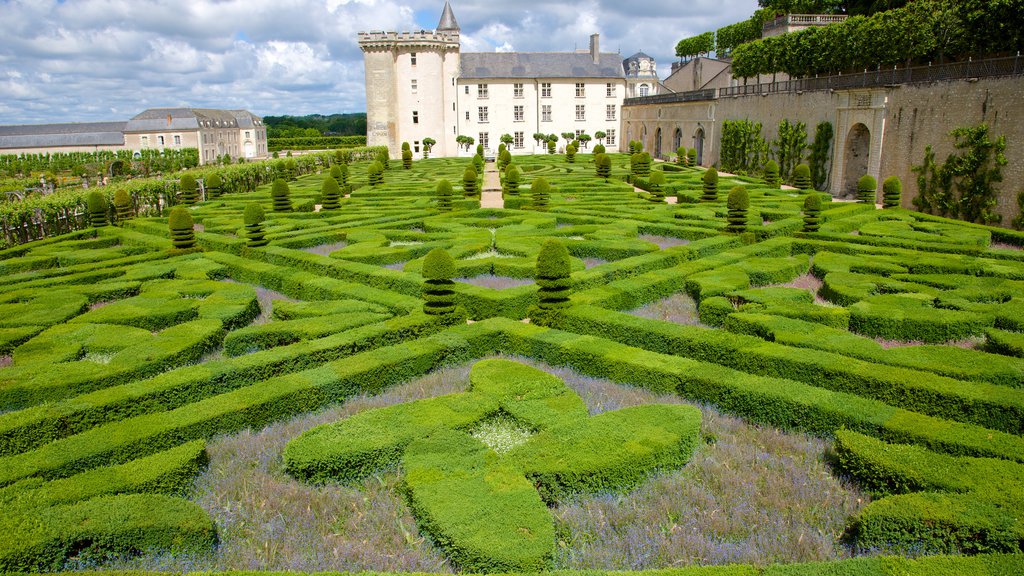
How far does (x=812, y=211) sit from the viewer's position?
18.4 metres

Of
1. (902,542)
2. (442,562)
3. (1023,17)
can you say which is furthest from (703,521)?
(1023,17)

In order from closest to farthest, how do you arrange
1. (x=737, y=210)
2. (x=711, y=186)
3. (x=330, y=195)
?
(x=737, y=210) < (x=711, y=186) < (x=330, y=195)

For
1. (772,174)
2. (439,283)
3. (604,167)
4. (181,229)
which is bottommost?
(439,283)

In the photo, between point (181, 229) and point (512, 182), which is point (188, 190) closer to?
point (181, 229)

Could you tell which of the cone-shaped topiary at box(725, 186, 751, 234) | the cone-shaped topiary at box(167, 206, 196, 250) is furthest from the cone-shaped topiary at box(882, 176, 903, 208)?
the cone-shaped topiary at box(167, 206, 196, 250)

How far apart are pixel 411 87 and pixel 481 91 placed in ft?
22.9

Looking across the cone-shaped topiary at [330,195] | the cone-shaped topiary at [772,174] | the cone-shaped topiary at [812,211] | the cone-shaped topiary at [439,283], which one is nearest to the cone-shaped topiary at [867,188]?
the cone-shaped topiary at [772,174]

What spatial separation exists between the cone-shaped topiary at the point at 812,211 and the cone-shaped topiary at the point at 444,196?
12174 mm

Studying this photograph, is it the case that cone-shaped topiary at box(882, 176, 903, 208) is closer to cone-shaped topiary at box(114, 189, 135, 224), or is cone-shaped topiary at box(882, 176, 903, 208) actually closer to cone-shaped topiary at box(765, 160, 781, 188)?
cone-shaped topiary at box(765, 160, 781, 188)

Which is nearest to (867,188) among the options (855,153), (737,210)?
(855,153)

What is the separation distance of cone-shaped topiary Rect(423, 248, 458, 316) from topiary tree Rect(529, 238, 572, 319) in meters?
1.57

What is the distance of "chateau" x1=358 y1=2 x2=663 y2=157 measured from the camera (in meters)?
57.5

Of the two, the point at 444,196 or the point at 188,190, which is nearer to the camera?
the point at 444,196

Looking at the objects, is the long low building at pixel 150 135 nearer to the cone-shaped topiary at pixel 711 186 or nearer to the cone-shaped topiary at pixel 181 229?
the cone-shaped topiary at pixel 181 229
